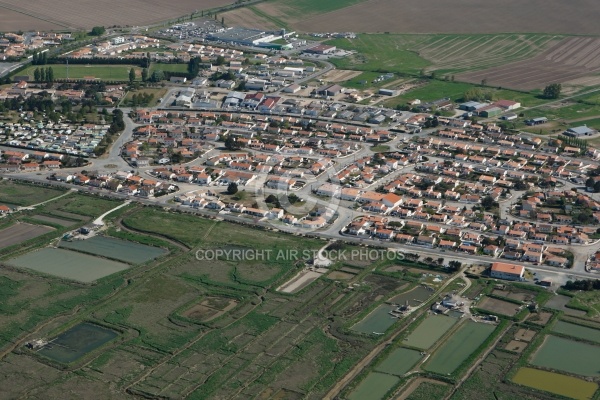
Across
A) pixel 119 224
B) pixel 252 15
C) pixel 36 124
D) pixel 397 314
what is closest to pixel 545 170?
pixel 397 314

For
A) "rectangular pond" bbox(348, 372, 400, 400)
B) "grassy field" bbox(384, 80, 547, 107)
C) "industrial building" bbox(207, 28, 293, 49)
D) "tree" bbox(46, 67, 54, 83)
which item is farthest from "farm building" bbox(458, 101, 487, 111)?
"rectangular pond" bbox(348, 372, 400, 400)

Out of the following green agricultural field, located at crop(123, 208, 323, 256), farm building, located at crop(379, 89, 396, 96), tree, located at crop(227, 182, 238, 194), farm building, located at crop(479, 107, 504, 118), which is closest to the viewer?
green agricultural field, located at crop(123, 208, 323, 256)

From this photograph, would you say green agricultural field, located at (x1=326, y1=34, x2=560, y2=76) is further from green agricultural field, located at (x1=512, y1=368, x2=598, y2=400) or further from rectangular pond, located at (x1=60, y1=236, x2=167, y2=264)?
green agricultural field, located at (x1=512, y1=368, x2=598, y2=400)

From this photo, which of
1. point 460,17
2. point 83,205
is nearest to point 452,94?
point 460,17

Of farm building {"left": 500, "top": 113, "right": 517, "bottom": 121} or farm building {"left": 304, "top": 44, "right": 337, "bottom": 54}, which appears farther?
farm building {"left": 304, "top": 44, "right": 337, "bottom": 54}

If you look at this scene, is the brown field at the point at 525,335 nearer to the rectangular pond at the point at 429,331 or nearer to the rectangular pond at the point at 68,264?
the rectangular pond at the point at 429,331

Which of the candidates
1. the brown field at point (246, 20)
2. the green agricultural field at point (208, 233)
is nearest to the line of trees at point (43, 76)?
the brown field at point (246, 20)

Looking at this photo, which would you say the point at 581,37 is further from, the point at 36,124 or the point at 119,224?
the point at 119,224
